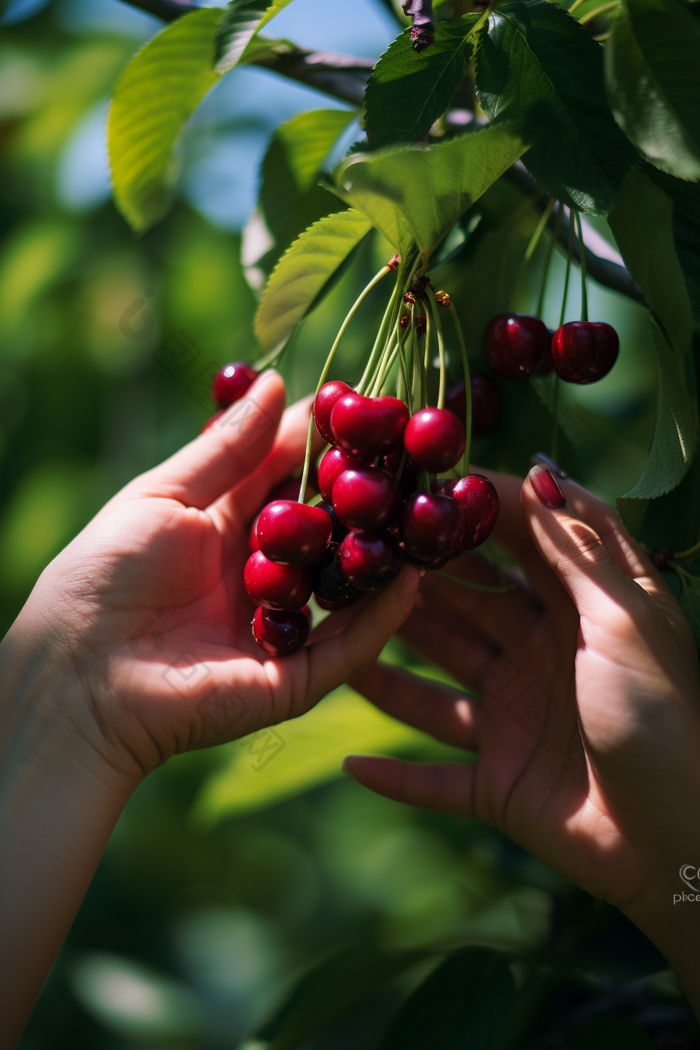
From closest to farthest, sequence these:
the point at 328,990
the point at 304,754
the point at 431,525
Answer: the point at 431,525 → the point at 328,990 → the point at 304,754

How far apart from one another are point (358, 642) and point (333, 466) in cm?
25

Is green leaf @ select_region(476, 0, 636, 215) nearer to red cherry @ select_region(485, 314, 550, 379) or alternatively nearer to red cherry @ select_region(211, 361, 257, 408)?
red cherry @ select_region(485, 314, 550, 379)

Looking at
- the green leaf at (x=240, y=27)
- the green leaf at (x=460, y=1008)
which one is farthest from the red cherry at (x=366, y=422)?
the green leaf at (x=460, y=1008)

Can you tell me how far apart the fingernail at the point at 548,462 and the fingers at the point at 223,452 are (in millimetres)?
377

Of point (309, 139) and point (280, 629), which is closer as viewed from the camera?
point (280, 629)

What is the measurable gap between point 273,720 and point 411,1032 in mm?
510

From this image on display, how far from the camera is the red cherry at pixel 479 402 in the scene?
1010 millimetres

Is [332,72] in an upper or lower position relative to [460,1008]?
upper

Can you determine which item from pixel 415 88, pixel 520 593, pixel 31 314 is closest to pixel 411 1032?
pixel 520 593

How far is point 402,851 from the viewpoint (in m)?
1.95

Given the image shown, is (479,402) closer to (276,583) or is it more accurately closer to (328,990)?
(276,583)

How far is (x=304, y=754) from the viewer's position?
1.33 m

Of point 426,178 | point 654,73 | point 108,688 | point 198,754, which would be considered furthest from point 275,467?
point 198,754

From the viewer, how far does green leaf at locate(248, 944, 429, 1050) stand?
1.17m
